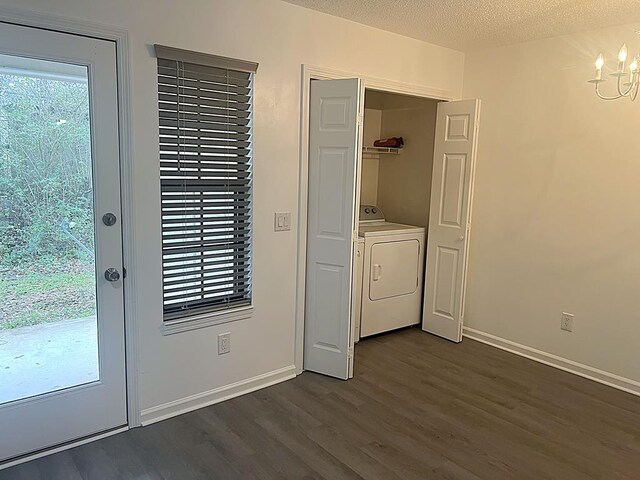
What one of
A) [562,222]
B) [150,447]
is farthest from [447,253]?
[150,447]

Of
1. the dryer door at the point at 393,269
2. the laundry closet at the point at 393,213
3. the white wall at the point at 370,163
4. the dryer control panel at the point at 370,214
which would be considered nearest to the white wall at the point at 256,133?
the laundry closet at the point at 393,213

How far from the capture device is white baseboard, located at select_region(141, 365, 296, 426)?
9.12 ft

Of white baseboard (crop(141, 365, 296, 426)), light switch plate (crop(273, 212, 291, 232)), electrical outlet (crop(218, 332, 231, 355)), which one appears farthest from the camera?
light switch plate (crop(273, 212, 291, 232))

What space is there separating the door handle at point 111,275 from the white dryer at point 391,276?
2021 millimetres

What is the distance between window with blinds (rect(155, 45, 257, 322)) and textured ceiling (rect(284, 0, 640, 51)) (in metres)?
0.78

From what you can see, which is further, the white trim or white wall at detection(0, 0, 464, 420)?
white wall at detection(0, 0, 464, 420)

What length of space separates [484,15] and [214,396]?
3.04 m

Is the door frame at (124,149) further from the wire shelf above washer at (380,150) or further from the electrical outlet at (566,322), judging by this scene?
the electrical outlet at (566,322)

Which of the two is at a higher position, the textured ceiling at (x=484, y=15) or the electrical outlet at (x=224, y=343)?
the textured ceiling at (x=484, y=15)

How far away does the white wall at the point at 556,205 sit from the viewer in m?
3.32

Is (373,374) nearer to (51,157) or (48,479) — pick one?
(48,479)

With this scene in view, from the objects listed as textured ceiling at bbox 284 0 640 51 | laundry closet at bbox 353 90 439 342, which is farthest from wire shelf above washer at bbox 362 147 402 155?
textured ceiling at bbox 284 0 640 51

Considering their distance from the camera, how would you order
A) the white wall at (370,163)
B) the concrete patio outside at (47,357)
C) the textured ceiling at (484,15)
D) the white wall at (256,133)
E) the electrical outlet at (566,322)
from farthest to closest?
the white wall at (370,163)
the electrical outlet at (566,322)
the textured ceiling at (484,15)
the white wall at (256,133)
the concrete patio outside at (47,357)

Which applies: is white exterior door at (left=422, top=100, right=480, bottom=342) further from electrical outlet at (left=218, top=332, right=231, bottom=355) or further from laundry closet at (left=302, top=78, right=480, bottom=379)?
electrical outlet at (left=218, top=332, right=231, bottom=355)
